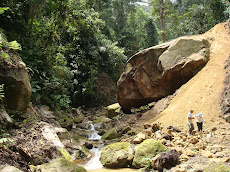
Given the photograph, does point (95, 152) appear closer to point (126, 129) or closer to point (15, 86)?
point (126, 129)

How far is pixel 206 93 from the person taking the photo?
9812 mm

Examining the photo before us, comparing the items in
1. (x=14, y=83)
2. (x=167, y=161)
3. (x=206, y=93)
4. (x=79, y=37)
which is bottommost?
(x=167, y=161)

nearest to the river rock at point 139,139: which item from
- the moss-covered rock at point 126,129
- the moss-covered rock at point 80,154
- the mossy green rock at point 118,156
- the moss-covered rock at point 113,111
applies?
the mossy green rock at point 118,156

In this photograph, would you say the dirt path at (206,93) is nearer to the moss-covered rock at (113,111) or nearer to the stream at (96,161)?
the stream at (96,161)

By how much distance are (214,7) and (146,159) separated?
15775 millimetres

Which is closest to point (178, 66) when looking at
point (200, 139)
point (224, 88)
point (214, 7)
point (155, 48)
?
point (155, 48)

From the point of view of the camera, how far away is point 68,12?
551 inches

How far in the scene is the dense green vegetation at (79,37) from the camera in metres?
11.8

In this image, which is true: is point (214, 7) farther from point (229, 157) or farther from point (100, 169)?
point (100, 169)

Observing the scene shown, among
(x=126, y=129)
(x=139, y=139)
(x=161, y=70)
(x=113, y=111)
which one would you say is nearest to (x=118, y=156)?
(x=139, y=139)

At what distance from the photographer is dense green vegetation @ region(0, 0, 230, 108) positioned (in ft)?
38.8

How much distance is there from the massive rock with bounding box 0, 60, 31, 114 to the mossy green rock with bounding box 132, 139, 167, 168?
16.0 feet

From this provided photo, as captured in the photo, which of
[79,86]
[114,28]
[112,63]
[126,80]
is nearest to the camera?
[126,80]

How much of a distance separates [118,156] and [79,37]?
54.8ft
